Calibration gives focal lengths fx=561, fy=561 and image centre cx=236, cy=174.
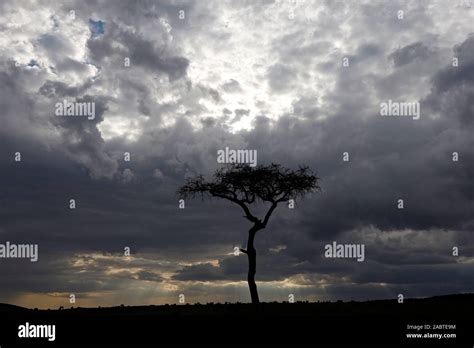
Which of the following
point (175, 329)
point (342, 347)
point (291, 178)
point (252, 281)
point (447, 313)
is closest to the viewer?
point (342, 347)

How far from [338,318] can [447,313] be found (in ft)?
30.5

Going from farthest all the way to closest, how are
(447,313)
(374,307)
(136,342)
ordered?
(374,307) < (447,313) < (136,342)

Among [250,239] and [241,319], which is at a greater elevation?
[250,239]

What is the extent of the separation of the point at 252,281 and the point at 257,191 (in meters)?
8.55

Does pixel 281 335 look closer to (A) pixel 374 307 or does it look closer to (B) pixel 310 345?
(B) pixel 310 345

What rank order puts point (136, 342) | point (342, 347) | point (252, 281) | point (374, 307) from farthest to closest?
point (252, 281) → point (374, 307) → point (136, 342) → point (342, 347)

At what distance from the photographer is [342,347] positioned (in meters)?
29.4

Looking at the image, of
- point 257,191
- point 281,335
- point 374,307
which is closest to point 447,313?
point 374,307

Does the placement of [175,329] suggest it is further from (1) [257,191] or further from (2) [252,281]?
(1) [257,191]

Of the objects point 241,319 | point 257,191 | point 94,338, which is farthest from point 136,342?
point 257,191

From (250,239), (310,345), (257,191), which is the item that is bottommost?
(310,345)

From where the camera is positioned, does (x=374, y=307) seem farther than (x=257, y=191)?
No

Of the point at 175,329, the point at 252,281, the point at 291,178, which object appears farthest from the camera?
the point at 291,178

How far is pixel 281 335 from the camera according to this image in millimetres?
33688
